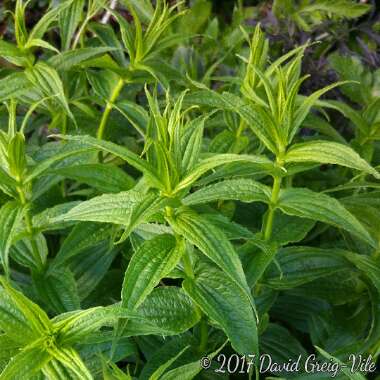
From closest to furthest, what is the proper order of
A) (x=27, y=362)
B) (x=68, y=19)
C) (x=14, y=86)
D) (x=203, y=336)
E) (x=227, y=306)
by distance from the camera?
(x=27, y=362), (x=227, y=306), (x=203, y=336), (x=14, y=86), (x=68, y=19)

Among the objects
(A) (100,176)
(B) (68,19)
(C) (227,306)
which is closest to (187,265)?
(C) (227,306)

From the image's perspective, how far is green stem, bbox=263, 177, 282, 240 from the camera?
0.86m

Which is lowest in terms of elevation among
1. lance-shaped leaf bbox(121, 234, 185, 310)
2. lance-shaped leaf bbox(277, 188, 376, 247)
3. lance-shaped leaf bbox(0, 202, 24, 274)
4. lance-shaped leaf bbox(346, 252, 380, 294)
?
lance-shaped leaf bbox(346, 252, 380, 294)

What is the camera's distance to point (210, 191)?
2.56ft

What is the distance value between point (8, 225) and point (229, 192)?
0.95ft

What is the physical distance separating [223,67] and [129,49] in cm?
48

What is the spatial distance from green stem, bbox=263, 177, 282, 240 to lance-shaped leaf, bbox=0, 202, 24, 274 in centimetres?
33

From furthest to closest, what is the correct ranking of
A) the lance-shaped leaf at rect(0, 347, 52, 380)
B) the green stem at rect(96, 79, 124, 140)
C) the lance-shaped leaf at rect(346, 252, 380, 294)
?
the green stem at rect(96, 79, 124, 140)
the lance-shaped leaf at rect(346, 252, 380, 294)
the lance-shaped leaf at rect(0, 347, 52, 380)

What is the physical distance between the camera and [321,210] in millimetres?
825

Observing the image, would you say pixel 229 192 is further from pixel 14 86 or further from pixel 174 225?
pixel 14 86

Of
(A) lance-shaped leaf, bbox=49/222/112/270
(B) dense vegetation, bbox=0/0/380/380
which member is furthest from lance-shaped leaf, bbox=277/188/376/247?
(A) lance-shaped leaf, bbox=49/222/112/270

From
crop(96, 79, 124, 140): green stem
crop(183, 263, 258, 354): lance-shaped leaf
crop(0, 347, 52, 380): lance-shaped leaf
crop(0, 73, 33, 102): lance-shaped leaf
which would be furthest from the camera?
crop(96, 79, 124, 140): green stem

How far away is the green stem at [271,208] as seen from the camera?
86cm

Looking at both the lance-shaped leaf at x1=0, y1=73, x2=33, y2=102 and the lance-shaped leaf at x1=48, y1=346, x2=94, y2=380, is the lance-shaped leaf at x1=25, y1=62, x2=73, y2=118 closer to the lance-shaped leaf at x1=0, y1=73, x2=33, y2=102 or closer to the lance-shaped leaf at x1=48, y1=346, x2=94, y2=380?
the lance-shaped leaf at x1=0, y1=73, x2=33, y2=102
